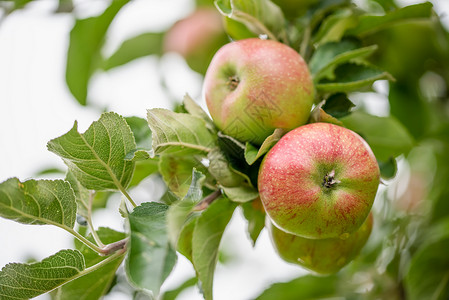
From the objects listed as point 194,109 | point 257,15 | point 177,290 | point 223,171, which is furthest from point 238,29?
point 177,290

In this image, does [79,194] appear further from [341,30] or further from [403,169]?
[403,169]

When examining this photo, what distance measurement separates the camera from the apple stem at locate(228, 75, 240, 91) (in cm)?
67

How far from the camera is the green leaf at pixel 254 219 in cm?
74

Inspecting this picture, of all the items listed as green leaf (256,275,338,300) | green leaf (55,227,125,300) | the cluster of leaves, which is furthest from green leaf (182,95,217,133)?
green leaf (256,275,338,300)

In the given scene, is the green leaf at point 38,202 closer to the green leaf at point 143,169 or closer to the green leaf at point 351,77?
the green leaf at point 143,169

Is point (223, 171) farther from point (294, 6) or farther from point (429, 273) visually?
point (429, 273)

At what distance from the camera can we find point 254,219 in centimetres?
75

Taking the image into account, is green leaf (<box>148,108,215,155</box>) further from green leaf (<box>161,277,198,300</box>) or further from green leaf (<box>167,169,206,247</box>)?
green leaf (<box>161,277,198,300</box>)

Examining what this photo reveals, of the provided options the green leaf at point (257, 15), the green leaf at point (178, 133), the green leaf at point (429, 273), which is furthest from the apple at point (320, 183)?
the green leaf at point (429, 273)

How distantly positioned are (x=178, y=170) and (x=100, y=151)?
5.9 inches

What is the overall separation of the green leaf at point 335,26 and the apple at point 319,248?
320 mm

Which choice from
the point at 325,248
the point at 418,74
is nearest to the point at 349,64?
the point at 325,248

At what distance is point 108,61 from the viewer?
48.8 inches

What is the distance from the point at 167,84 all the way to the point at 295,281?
1.87 feet
